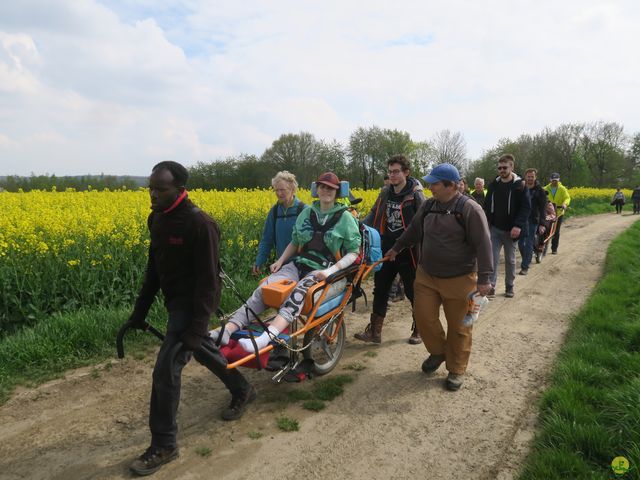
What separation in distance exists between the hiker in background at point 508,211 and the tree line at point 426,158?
96.2 feet

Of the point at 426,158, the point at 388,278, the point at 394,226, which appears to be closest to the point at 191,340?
the point at 388,278

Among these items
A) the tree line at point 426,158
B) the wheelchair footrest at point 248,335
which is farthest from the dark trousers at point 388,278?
the tree line at point 426,158

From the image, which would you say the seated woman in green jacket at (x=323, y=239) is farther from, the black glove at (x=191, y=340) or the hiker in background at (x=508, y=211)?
the hiker in background at (x=508, y=211)

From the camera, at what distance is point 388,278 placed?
5.72 m

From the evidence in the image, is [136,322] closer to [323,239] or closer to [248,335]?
[248,335]

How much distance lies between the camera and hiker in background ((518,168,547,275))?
9914 mm

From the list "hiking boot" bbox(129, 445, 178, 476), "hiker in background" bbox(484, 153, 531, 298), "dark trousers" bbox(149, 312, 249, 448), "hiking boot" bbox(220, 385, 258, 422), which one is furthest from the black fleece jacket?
"hiker in background" bbox(484, 153, 531, 298)

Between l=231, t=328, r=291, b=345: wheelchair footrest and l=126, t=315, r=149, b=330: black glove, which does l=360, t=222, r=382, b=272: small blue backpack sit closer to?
l=231, t=328, r=291, b=345: wheelchair footrest

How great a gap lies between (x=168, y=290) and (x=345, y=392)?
2034mm

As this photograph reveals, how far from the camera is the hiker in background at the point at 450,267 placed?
14.1 feet

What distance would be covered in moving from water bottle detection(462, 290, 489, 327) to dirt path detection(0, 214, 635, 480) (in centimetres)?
65

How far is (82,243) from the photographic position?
6.40 metres

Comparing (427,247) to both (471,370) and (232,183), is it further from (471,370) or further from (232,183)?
(232,183)

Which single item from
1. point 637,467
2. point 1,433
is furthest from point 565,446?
point 1,433
